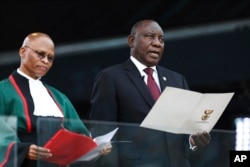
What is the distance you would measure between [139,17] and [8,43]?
1570 mm

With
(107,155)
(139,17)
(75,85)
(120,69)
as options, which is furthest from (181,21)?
(107,155)

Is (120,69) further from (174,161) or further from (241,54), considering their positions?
(241,54)

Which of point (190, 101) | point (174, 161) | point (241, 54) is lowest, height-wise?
point (174, 161)

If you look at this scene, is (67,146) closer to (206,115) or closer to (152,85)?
(206,115)

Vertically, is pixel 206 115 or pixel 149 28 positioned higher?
pixel 149 28

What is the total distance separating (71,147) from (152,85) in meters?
0.96

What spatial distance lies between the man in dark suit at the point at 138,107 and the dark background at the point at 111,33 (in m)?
4.99

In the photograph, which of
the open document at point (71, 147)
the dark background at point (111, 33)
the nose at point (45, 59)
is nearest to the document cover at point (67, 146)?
the open document at point (71, 147)

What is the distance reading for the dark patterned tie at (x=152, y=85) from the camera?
5.60 metres

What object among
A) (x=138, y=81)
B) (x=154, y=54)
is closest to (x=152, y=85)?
(x=138, y=81)

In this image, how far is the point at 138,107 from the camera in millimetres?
5496

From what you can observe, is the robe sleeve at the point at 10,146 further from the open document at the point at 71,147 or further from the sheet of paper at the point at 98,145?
the sheet of paper at the point at 98,145

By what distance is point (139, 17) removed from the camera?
1112 cm

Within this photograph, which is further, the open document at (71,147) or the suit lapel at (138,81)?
the suit lapel at (138,81)
